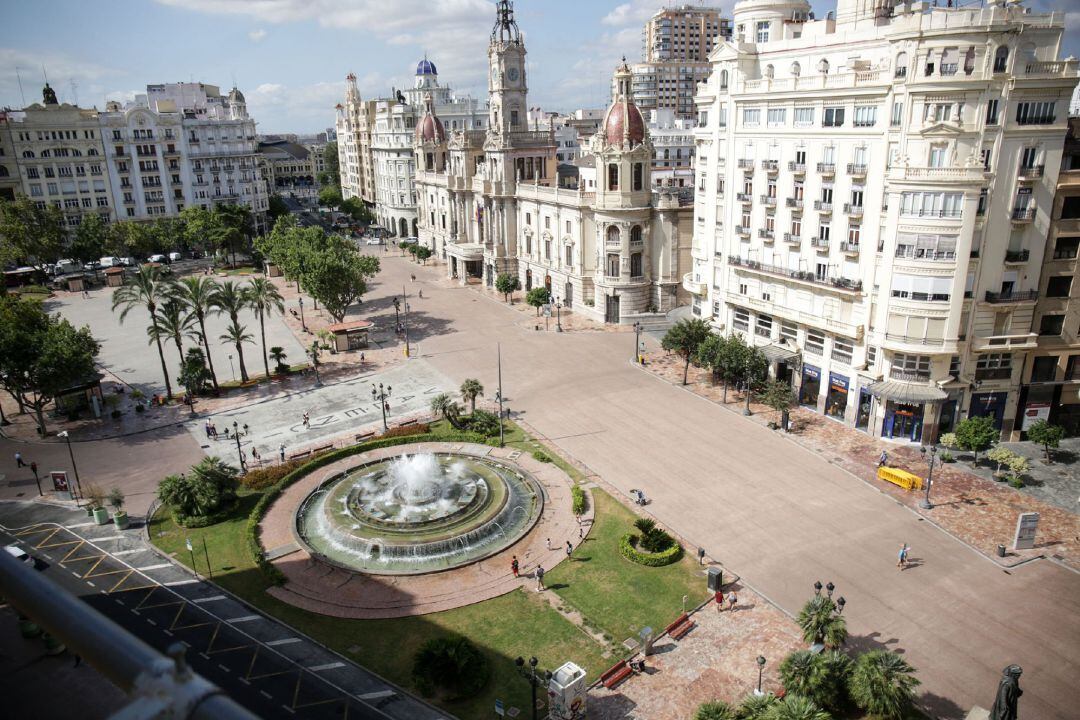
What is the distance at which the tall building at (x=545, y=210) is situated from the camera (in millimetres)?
82375

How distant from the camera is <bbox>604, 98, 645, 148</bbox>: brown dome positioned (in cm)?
8056

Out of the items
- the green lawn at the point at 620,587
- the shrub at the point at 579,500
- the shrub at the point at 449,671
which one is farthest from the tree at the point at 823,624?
the shrub at the point at 579,500

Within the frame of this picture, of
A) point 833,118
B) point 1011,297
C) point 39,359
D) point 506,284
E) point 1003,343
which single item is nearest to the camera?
point 1011,297

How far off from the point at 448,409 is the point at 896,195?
36.1 m

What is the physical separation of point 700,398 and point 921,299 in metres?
19.3

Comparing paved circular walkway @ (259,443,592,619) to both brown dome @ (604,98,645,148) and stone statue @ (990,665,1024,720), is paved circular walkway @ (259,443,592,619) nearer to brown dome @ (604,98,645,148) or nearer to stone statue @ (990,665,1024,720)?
stone statue @ (990,665,1024,720)

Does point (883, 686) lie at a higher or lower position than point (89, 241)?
lower

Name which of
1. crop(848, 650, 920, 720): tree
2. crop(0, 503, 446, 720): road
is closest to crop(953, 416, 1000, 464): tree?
crop(848, 650, 920, 720): tree

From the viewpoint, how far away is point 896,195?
166 feet

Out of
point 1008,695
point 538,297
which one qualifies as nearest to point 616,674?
point 1008,695

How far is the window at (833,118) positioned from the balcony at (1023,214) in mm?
13343

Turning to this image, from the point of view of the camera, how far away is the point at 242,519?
4666 cm

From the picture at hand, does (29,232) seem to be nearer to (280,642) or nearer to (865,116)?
(280,642)

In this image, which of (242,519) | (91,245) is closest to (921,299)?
(242,519)
